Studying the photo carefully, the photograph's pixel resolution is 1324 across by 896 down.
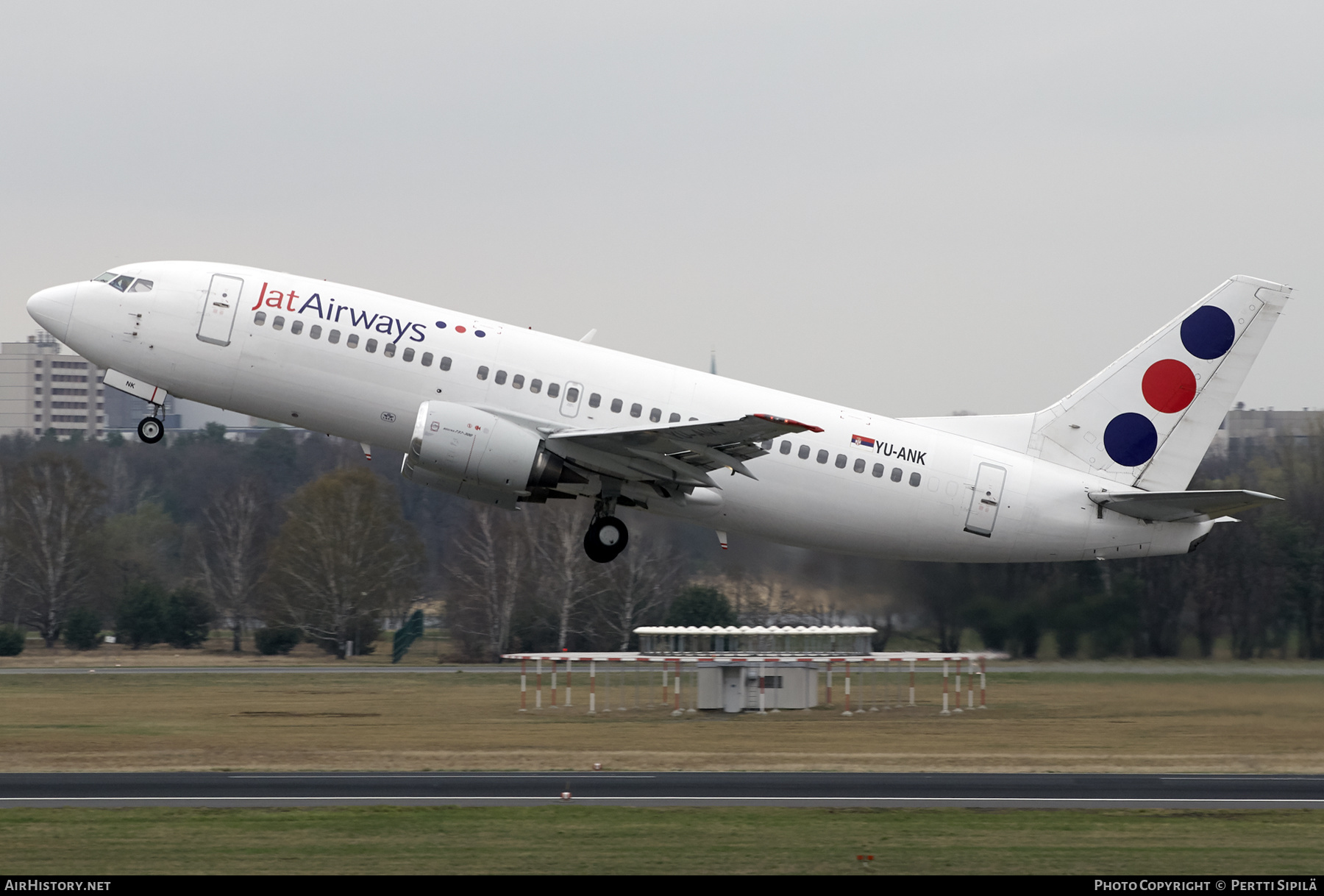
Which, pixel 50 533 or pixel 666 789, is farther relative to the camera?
pixel 50 533

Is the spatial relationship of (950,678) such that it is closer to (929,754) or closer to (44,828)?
(929,754)

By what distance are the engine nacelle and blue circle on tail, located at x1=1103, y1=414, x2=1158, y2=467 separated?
44.6 feet

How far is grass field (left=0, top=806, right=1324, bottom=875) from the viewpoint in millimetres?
21109

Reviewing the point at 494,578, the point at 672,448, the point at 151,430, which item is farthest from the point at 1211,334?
the point at 494,578

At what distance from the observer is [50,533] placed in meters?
81.7

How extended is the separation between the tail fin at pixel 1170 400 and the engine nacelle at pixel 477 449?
12221 millimetres

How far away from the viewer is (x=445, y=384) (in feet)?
98.0

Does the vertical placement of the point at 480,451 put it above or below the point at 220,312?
below

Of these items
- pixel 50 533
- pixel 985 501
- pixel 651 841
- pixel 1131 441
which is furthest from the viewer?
pixel 50 533

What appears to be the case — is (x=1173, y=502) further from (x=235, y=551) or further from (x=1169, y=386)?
(x=235, y=551)

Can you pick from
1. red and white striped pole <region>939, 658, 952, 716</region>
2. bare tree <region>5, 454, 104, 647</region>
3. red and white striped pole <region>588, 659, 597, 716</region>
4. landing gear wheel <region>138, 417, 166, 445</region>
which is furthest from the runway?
bare tree <region>5, 454, 104, 647</region>

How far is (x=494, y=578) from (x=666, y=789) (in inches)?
1683

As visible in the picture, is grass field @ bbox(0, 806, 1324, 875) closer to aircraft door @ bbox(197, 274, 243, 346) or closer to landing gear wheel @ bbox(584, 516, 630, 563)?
landing gear wheel @ bbox(584, 516, 630, 563)
